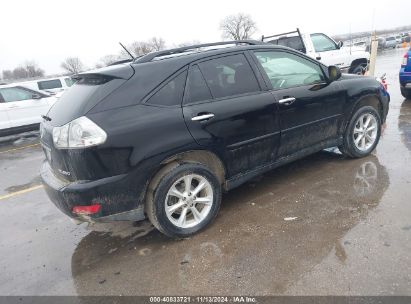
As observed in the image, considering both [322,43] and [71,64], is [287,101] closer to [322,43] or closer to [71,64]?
[322,43]

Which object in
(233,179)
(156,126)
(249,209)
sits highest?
(156,126)

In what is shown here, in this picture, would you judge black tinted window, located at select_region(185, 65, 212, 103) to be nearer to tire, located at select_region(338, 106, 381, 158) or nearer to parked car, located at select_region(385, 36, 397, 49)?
tire, located at select_region(338, 106, 381, 158)

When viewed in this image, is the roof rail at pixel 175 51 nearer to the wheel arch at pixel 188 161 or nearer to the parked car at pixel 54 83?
the wheel arch at pixel 188 161

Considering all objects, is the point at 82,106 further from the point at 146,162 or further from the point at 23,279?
the point at 23,279

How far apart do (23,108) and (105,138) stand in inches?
363

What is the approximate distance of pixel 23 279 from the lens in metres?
3.15

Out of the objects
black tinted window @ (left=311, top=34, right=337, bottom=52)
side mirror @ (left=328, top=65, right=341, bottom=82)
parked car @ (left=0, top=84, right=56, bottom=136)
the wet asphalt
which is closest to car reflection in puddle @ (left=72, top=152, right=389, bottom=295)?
the wet asphalt

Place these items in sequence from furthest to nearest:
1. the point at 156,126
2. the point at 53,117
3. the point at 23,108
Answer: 1. the point at 23,108
2. the point at 53,117
3. the point at 156,126

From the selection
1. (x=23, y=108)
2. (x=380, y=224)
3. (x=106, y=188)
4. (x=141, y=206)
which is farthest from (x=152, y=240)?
(x=23, y=108)

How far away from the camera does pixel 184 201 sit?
3.41 m

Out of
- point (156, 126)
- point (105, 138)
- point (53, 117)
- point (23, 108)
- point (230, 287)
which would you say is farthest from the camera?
point (23, 108)

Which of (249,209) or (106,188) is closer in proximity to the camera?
(106,188)

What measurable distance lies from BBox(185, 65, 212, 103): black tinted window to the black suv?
1 cm

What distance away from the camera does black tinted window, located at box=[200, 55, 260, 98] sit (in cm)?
358
